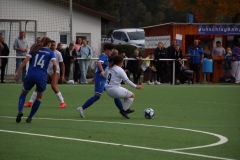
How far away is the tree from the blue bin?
1206cm

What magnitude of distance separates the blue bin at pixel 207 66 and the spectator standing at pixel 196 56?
0.49 metres

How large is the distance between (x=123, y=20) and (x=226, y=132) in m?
56.2

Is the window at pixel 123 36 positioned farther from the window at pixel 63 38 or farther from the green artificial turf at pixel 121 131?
the green artificial turf at pixel 121 131

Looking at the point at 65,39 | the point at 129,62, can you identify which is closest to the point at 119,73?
the point at 129,62

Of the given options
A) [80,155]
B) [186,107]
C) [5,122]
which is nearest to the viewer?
[80,155]

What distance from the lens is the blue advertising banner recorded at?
3425 cm

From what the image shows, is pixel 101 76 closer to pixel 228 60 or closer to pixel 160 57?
pixel 160 57

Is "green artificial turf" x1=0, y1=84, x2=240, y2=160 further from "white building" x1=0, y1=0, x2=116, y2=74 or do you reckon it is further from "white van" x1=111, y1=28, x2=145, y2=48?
"white van" x1=111, y1=28, x2=145, y2=48

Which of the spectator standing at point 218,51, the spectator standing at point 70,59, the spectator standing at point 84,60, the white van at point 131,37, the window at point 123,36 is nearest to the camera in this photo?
the spectator standing at point 70,59

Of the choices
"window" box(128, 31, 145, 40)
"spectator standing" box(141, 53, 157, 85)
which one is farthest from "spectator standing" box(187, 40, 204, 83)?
"window" box(128, 31, 145, 40)

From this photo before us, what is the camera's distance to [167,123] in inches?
554

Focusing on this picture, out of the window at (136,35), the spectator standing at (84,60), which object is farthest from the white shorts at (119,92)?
the window at (136,35)

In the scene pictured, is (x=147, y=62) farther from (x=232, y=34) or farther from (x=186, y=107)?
(x=186, y=107)

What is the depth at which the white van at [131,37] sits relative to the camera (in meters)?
47.5
